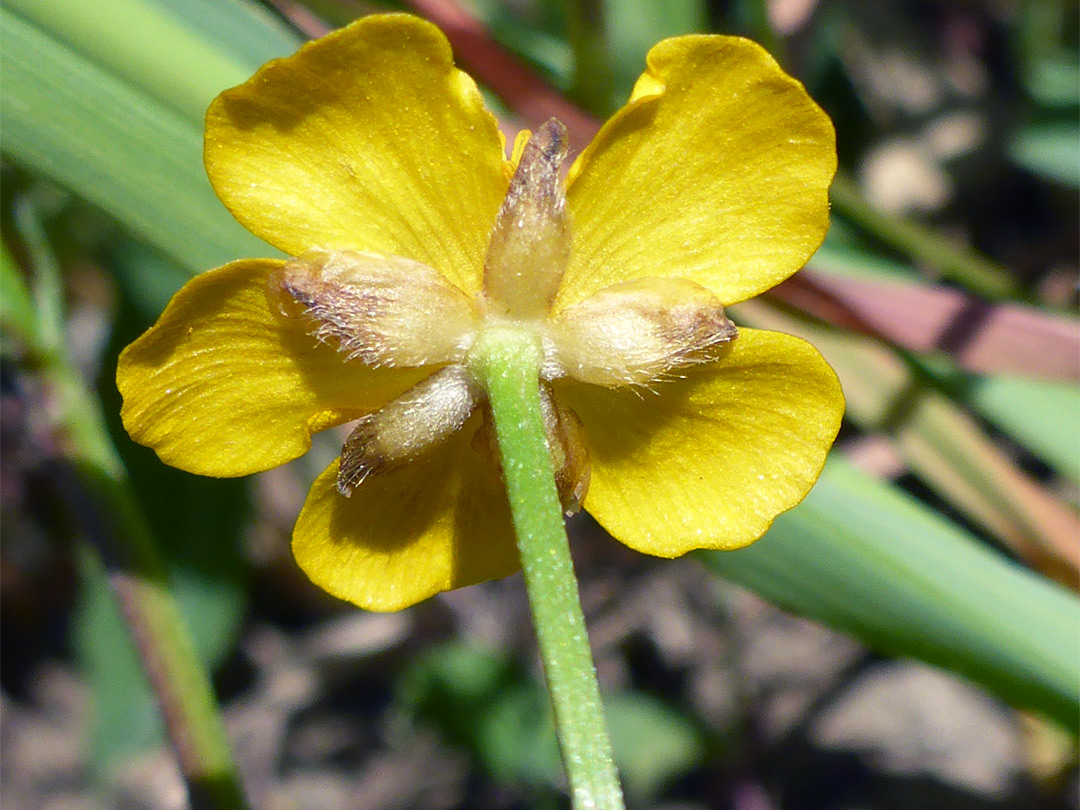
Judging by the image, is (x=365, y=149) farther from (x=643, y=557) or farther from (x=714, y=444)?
(x=643, y=557)

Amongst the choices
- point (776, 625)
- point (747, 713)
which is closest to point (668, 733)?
point (747, 713)

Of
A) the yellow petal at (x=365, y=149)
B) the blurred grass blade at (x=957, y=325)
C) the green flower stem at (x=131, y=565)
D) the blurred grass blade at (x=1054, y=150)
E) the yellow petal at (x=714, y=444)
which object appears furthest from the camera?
the blurred grass blade at (x=1054, y=150)

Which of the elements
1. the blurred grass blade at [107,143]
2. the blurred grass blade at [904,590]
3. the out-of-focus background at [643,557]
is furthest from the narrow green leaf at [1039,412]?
the blurred grass blade at [107,143]

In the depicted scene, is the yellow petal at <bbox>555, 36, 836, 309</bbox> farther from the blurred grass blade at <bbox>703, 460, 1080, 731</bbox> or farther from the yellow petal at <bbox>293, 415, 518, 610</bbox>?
the blurred grass blade at <bbox>703, 460, 1080, 731</bbox>

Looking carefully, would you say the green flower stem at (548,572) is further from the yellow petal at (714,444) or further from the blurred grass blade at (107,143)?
the blurred grass blade at (107,143)

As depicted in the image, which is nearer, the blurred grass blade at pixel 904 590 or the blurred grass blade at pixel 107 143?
the blurred grass blade at pixel 107 143

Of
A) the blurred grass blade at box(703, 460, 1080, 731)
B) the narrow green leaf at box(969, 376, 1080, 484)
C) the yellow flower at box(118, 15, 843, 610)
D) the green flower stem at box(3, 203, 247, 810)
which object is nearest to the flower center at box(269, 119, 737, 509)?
the yellow flower at box(118, 15, 843, 610)

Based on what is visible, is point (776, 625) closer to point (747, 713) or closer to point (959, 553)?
point (747, 713)

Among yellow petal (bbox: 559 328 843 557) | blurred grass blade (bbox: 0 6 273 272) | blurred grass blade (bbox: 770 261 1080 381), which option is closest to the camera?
yellow petal (bbox: 559 328 843 557)
